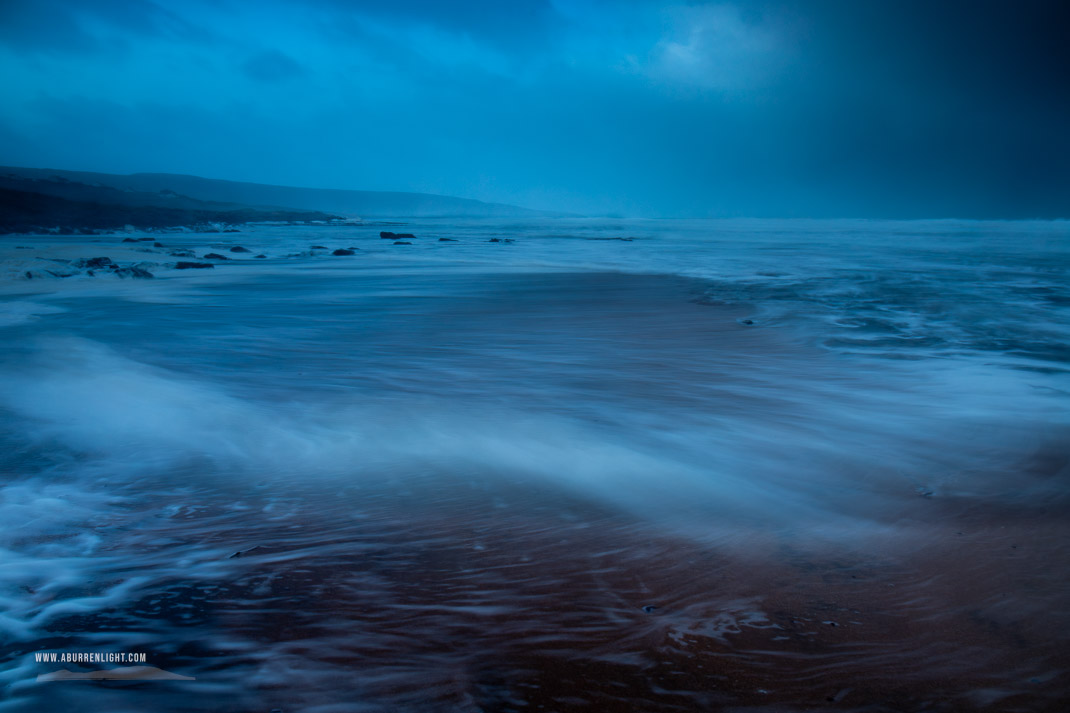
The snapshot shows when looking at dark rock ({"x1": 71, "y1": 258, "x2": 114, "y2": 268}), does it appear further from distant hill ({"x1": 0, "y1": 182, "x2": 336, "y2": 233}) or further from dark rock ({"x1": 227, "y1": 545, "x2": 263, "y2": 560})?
distant hill ({"x1": 0, "y1": 182, "x2": 336, "y2": 233})

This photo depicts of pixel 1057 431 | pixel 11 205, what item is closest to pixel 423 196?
pixel 11 205

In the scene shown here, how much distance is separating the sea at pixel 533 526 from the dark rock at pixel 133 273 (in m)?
5.89

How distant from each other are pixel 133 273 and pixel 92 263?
4.02ft

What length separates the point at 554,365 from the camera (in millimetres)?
4812

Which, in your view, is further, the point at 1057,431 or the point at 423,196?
the point at 423,196

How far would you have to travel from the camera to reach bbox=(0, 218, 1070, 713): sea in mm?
1489

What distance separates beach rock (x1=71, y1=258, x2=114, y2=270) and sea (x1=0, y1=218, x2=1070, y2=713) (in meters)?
6.59

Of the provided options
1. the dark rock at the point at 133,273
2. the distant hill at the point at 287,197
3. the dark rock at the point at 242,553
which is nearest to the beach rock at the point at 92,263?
the dark rock at the point at 133,273

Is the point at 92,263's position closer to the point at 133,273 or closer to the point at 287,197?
the point at 133,273

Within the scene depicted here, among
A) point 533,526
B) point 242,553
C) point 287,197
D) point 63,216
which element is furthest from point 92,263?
point 287,197

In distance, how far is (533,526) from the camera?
2.27 meters

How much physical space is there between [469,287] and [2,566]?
8497 mm

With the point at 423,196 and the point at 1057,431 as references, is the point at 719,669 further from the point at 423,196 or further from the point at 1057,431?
the point at 423,196

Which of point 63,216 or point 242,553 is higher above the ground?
point 63,216
